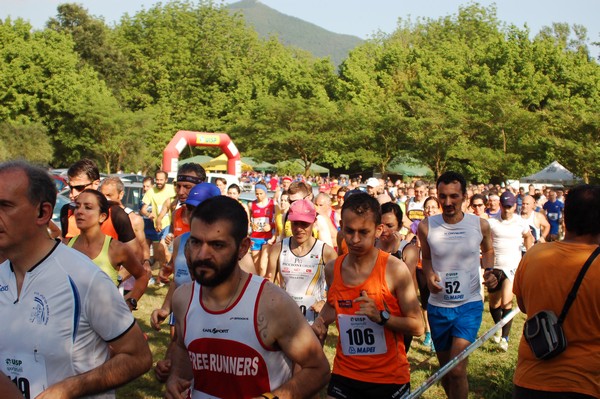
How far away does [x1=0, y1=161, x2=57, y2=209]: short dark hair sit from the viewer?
2.86m

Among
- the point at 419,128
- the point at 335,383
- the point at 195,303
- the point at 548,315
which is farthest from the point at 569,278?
the point at 419,128

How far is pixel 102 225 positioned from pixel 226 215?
3.92 meters

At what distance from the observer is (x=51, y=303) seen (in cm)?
278

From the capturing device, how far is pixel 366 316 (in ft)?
15.0

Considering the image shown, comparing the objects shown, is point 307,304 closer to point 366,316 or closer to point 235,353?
point 366,316

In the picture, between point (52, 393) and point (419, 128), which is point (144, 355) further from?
point (419, 128)

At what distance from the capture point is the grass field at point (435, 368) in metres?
7.15

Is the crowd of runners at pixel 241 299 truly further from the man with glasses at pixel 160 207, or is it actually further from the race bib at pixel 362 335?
the man with glasses at pixel 160 207

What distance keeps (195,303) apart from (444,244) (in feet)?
12.8

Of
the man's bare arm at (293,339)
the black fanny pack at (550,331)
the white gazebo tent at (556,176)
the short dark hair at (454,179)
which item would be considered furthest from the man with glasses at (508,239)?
the white gazebo tent at (556,176)

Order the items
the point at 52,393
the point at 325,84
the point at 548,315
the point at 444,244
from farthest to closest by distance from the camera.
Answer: the point at 325,84 < the point at 444,244 < the point at 548,315 < the point at 52,393

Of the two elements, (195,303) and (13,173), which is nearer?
(13,173)

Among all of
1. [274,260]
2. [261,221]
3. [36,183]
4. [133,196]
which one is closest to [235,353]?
[36,183]

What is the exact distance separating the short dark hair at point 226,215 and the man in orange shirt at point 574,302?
198cm
